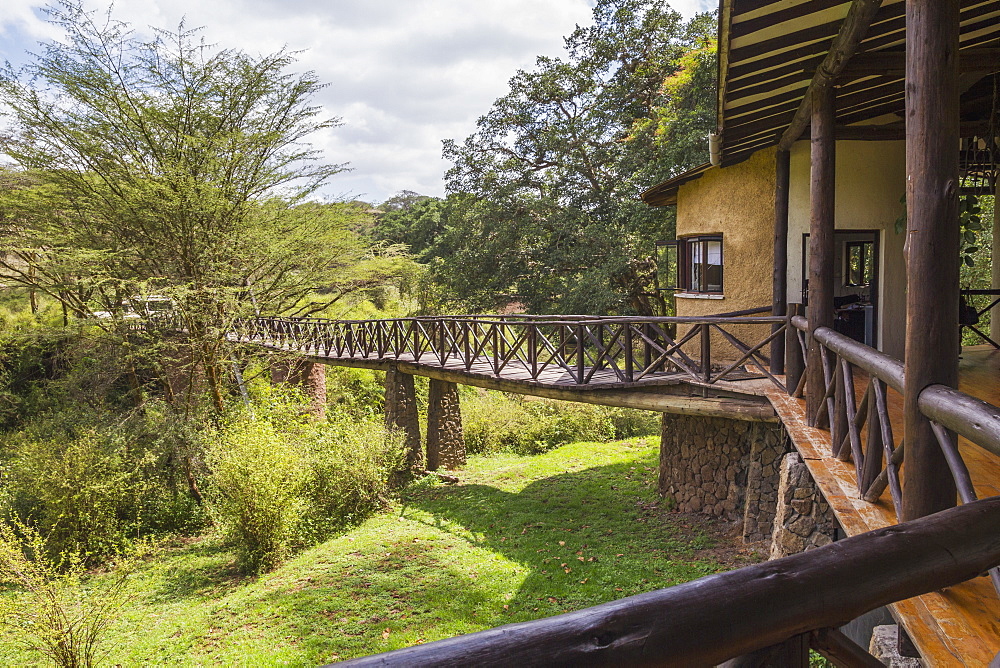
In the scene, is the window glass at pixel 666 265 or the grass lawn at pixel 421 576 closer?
the grass lawn at pixel 421 576

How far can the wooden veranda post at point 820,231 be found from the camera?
444 centimetres

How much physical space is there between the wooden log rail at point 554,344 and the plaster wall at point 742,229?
0.27 meters

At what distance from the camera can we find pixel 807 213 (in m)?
7.79

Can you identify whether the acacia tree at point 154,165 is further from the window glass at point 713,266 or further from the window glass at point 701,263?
the window glass at point 713,266

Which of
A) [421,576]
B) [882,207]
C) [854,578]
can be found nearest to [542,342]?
[421,576]

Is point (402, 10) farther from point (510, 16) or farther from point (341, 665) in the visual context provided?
point (341, 665)

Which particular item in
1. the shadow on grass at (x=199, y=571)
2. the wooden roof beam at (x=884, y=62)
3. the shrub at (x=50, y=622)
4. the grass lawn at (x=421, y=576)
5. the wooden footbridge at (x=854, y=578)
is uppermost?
the wooden roof beam at (x=884, y=62)

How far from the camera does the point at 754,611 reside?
1.10 meters

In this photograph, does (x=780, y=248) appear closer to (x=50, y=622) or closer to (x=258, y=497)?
(x=258, y=497)

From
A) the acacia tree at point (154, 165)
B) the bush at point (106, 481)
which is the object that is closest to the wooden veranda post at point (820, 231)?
the acacia tree at point (154, 165)

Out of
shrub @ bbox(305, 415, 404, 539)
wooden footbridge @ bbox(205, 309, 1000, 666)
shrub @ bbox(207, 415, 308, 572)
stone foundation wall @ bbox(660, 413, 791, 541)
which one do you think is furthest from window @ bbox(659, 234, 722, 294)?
shrub @ bbox(207, 415, 308, 572)

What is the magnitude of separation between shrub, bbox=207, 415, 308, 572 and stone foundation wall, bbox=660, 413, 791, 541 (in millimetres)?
6086

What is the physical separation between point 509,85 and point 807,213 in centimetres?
1368

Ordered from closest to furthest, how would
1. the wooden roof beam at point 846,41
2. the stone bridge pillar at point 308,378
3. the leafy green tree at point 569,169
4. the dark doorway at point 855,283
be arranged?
the wooden roof beam at point 846,41 → the dark doorway at point 855,283 → the stone bridge pillar at point 308,378 → the leafy green tree at point 569,169
